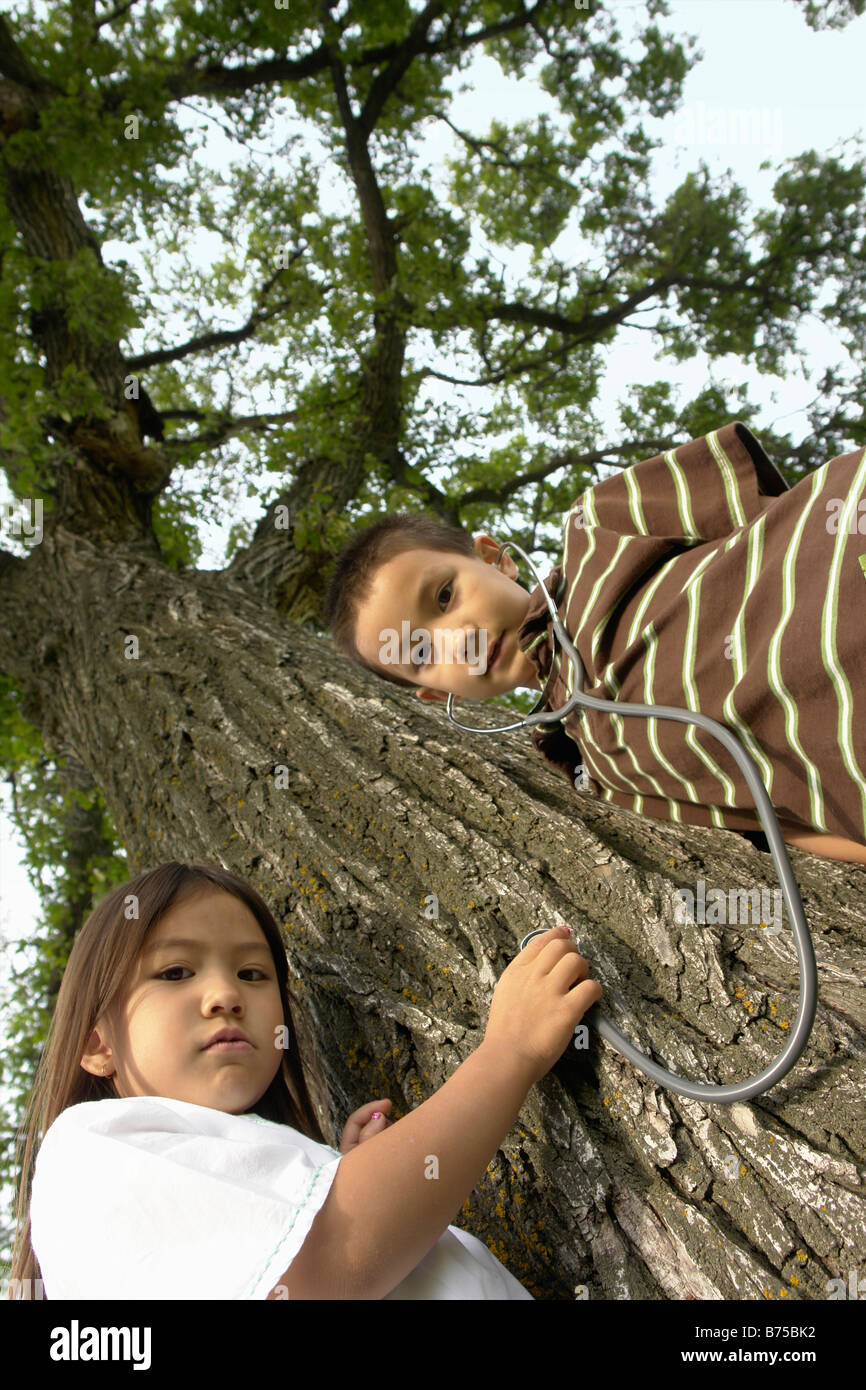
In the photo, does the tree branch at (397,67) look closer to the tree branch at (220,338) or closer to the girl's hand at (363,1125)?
the tree branch at (220,338)

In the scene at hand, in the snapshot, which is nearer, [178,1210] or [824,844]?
[178,1210]

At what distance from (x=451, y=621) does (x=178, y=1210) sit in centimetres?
139

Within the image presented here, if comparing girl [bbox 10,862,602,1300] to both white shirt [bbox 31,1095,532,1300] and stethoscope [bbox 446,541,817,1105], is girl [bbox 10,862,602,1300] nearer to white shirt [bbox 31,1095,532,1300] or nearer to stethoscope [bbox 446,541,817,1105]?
white shirt [bbox 31,1095,532,1300]

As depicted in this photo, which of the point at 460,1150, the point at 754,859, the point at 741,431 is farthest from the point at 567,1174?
the point at 741,431

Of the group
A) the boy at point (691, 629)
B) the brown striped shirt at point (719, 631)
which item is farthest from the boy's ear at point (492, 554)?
the brown striped shirt at point (719, 631)

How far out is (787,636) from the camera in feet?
4.59

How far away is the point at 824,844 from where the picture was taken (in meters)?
1.60

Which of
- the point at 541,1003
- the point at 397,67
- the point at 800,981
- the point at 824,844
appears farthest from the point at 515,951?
the point at 397,67

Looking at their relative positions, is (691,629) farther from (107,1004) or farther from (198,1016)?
(107,1004)

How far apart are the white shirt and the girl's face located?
11 centimetres

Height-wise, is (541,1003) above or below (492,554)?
below

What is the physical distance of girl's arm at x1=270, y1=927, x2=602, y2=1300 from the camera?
104cm

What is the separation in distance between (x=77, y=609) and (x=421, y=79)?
449cm

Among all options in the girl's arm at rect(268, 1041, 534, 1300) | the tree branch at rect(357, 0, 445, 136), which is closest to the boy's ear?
the girl's arm at rect(268, 1041, 534, 1300)
